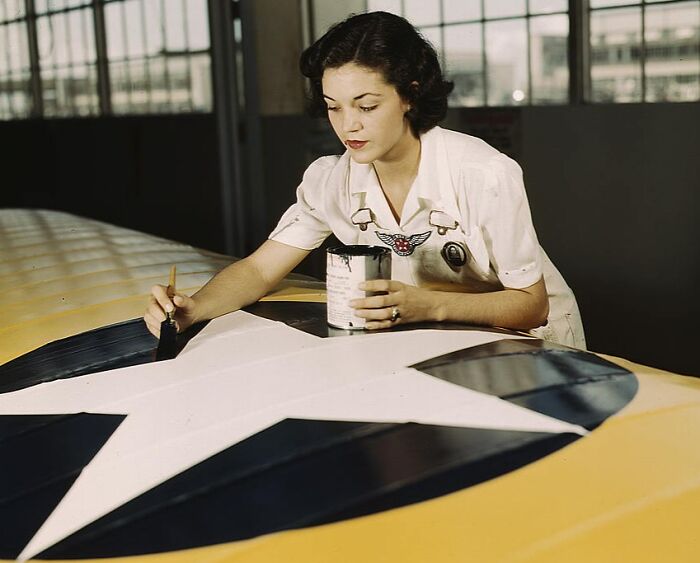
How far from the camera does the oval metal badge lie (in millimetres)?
1686

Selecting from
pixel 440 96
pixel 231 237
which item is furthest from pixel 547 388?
pixel 231 237

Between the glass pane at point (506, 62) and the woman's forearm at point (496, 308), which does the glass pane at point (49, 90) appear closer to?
the glass pane at point (506, 62)

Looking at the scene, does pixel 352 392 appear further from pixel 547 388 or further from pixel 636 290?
pixel 636 290

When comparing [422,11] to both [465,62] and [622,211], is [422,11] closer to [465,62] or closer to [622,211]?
[465,62]

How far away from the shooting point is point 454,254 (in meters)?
1.70

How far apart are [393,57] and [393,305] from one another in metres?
0.49

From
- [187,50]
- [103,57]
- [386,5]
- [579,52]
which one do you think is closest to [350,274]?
[579,52]

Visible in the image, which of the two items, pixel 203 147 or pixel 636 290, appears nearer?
pixel 636 290

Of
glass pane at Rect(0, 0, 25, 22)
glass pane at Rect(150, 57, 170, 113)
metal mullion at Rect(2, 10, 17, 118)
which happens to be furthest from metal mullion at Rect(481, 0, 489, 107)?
metal mullion at Rect(2, 10, 17, 118)

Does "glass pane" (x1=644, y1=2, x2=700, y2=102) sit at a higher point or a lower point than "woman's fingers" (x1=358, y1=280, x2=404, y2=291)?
higher

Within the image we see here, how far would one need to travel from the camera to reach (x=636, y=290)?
3.60 m

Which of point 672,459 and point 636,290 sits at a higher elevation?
point 672,459

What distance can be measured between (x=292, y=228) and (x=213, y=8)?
3.74m

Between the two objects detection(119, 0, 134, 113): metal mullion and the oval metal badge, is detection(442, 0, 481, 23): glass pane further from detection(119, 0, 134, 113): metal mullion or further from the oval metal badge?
detection(119, 0, 134, 113): metal mullion
